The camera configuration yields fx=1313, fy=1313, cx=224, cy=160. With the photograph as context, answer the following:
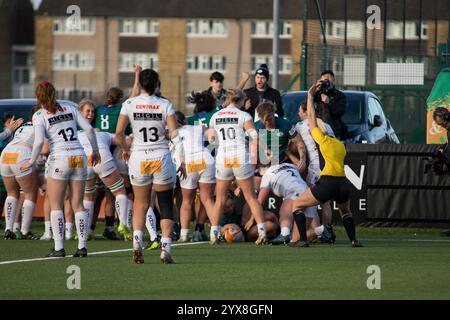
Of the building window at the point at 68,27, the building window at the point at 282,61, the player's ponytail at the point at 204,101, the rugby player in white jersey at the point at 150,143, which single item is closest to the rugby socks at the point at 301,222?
the player's ponytail at the point at 204,101

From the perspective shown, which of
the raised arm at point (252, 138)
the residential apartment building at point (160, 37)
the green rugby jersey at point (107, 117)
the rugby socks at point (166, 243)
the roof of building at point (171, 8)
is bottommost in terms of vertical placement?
the rugby socks at point (166, 243)

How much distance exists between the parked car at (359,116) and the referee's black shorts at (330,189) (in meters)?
6.47

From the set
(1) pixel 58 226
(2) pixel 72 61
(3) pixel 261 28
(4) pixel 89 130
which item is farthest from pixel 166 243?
(2) pixel 72 61

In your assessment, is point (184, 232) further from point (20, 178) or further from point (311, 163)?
point (20, 178)

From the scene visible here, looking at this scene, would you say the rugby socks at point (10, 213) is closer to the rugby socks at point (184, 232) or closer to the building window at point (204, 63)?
the rugby socks at point (184, 232)

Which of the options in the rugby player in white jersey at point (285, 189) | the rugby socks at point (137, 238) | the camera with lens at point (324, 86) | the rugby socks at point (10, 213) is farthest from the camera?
the rugby socks at point (10, 213)

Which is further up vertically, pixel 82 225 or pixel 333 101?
pixel 333 101

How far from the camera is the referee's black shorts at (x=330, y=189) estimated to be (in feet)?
55.8

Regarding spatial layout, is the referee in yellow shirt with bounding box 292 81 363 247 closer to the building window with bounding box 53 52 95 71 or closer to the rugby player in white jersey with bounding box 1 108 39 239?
the rugby player in white jersey with bounding box 1 108 39 239

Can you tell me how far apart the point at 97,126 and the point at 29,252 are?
280cm

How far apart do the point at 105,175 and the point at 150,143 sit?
3950mm

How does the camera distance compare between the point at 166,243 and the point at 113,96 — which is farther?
the point at 113,96

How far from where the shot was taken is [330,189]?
1698 cm

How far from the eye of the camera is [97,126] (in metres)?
18.8
